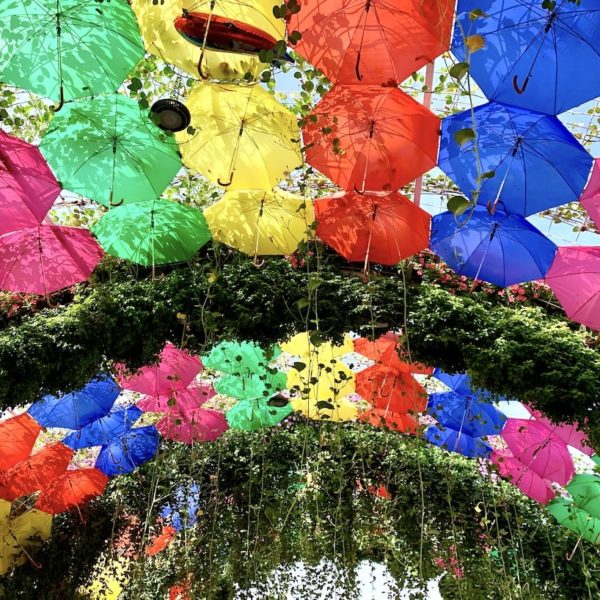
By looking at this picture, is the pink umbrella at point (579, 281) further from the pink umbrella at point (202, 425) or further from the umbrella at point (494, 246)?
the pink umbrella at point (202, 425)

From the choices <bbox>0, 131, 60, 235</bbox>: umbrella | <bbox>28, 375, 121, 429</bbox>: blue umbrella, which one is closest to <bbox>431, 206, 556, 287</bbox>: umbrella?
<bbox>0, 131, 60, 235</bbox>: umbrella

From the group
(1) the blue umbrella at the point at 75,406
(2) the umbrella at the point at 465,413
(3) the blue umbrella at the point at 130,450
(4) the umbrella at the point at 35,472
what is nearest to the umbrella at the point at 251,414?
(3) the blue umbrella at the point at 130,450

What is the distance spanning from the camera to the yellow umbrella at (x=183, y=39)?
2354 mm

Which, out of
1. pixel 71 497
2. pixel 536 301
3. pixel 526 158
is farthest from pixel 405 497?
pixel 526 158

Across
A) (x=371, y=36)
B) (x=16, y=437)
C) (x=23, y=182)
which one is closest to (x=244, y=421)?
(x=16, y=437)

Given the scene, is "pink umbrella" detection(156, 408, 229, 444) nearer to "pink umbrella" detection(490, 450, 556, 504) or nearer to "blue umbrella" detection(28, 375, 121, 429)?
"blue umbrella" detection(28, 375, 121, 429)

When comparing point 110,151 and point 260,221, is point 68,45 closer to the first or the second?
point 110,151

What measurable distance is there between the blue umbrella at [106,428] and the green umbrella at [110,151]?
3534 millimetres

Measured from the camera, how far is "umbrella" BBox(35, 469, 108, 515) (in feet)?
21.0

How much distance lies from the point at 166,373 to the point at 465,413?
3.16 metres

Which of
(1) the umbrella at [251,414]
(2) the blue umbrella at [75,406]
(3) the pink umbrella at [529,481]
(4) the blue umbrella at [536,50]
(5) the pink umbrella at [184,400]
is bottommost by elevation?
(3) the pink umbrella at [529,481]

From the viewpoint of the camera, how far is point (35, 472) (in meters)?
5.92

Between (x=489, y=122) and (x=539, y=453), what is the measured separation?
13.0 feet

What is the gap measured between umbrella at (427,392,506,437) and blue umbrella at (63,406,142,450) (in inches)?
133
